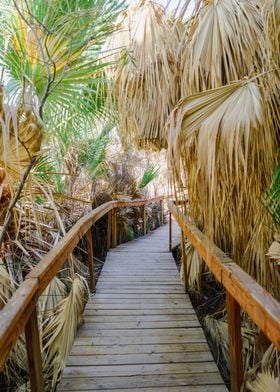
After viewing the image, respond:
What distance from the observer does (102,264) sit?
4484mm

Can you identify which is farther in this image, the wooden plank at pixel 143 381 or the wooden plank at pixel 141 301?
the wooden plank at pixel 141 301

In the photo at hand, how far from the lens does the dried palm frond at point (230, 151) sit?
63.9 inches

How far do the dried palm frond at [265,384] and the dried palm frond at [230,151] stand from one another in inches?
28.1

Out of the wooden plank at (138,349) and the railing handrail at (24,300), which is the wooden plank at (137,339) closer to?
the wooden plank at (138,349)

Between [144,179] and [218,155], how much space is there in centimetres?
561

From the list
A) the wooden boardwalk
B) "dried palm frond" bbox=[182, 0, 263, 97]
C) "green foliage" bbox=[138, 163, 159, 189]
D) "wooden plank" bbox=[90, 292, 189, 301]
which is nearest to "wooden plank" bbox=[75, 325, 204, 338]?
the wooden boardwalk

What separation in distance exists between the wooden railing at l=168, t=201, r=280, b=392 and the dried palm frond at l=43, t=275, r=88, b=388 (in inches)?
39.2

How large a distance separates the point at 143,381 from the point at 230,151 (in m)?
1.43

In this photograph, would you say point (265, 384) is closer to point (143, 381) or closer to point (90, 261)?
point (143, 381)

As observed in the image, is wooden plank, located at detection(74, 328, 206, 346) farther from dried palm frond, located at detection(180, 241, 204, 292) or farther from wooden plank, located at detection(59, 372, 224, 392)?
dried palm frond, located at detection(180, 241, 204, 292)

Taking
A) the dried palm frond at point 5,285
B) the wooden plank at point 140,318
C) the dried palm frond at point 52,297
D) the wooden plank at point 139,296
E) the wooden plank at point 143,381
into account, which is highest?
the dried palm frond at point 5,285

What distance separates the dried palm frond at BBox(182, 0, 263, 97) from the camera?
6.82 ft

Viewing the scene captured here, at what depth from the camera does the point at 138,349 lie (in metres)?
2.25

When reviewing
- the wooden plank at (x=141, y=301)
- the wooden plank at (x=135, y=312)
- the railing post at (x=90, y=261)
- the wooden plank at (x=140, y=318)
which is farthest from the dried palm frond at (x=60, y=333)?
the railing post at (x=90, y=261)
